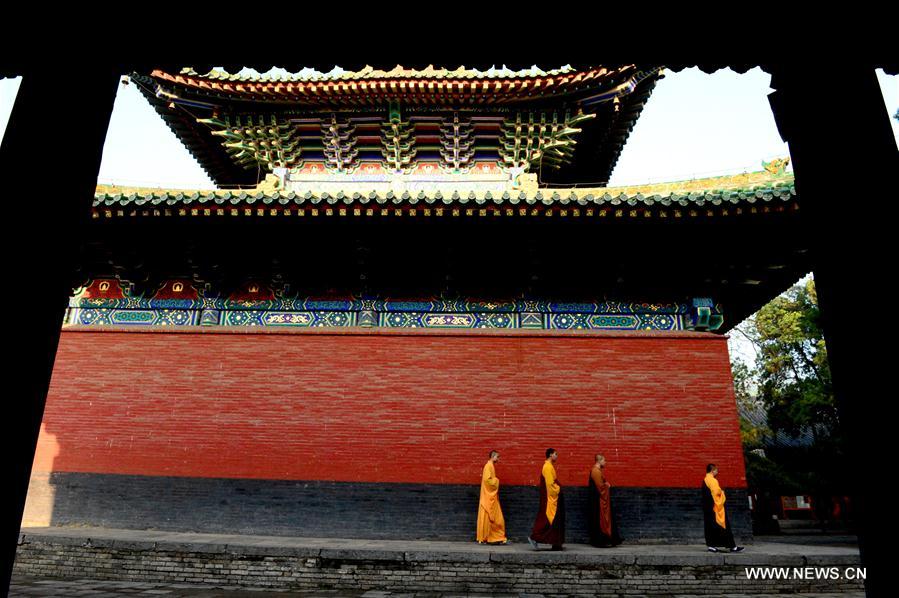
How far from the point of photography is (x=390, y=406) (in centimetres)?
827

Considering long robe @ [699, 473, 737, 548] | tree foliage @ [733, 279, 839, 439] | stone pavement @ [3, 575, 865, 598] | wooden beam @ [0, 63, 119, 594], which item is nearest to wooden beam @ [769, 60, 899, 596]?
wooden beam @ [0, 63, 119, 594]

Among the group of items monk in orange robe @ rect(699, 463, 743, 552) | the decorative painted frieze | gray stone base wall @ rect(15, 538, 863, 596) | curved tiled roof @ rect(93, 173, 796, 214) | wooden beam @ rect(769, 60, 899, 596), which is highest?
curved tiled roof @ rect(93, 173, 796, 214)

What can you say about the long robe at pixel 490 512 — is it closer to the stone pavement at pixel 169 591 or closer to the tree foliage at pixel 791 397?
the stone pavement at pixel 169 591

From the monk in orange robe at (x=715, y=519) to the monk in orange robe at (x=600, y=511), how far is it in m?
1.20

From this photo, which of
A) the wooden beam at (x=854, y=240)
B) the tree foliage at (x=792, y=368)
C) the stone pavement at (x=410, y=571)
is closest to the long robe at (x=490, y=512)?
the stone pavement at (x=410, y=571)

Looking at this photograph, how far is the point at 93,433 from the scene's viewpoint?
832cm

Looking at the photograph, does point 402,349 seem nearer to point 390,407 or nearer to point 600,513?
point 390,407

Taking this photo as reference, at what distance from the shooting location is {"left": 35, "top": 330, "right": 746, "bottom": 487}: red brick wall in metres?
8.02

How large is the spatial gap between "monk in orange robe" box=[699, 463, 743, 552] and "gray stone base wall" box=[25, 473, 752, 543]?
0.35 meters

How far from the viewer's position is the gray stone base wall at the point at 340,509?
25.5ft

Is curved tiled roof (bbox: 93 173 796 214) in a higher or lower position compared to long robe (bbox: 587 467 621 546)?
higher

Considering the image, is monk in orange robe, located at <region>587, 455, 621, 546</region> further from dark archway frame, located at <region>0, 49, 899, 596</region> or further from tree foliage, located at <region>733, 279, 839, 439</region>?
tree foliage, located at <region>733, 279, 839, 439</region>

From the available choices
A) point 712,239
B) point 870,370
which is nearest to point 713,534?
point 712,239

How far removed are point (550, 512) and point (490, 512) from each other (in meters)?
0.82
